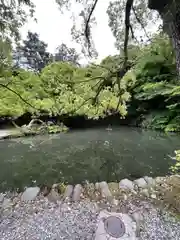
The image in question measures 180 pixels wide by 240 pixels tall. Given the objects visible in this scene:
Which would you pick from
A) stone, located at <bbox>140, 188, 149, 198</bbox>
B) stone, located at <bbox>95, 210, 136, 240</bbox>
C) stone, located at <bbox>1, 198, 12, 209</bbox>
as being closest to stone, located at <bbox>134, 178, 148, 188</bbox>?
stone, located at <bbox>140, 188, 149, 198</bbox>

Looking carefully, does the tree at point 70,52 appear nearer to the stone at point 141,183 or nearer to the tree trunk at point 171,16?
the tree trunk at point 171,16

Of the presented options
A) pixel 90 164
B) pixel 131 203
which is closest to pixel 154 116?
pixel 90 164

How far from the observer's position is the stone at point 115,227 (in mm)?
1774

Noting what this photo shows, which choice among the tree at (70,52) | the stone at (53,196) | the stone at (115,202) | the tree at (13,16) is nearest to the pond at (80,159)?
the stone at (53,196)

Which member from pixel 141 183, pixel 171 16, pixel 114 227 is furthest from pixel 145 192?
pixel 171 16

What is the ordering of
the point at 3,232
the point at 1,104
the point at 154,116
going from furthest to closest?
the point at 154,116 → the point at 1,104 → the point at 3,232

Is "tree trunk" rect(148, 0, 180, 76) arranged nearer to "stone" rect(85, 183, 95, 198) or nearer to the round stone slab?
the round stone slab

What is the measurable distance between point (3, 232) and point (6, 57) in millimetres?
1936

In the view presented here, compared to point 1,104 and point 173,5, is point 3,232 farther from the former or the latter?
point 1,104

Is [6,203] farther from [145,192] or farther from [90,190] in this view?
[145,192]

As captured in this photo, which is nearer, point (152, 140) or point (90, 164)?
point (90, 164)

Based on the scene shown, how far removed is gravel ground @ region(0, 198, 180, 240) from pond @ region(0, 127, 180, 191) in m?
0.88

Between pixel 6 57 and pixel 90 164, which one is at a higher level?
pixel 6 57

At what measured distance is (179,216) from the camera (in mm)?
1959
